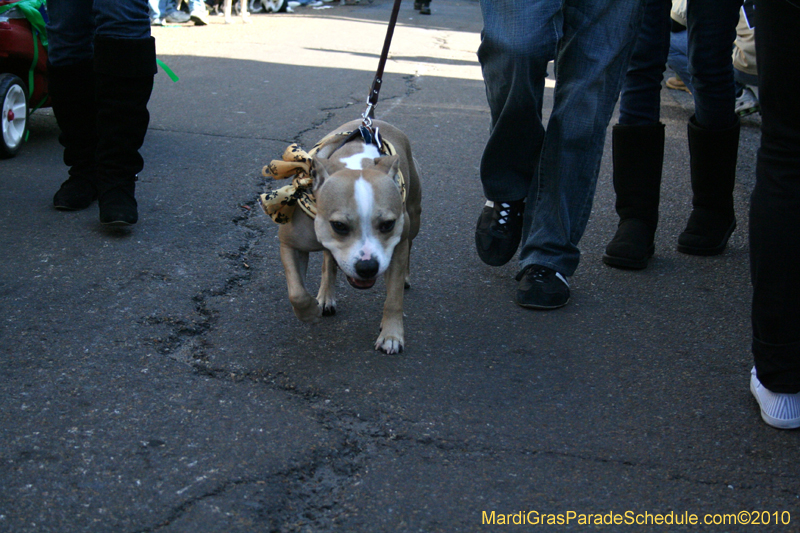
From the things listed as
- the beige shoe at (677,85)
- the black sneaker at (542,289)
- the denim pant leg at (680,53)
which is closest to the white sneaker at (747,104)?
the denim pant leg at (680,53)

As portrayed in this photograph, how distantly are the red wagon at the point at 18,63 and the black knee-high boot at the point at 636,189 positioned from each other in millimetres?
3108

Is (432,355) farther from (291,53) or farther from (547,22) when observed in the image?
(291,53)

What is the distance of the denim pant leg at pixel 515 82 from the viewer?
2.64m

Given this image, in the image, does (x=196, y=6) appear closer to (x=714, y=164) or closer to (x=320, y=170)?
(x=714, y=164)

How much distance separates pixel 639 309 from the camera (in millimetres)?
2912

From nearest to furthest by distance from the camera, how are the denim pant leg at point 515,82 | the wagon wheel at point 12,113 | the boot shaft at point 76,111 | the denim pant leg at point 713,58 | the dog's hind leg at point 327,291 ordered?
the denim pant leg at point 515,82, the dog's hind leg at point 327,291, the denim pant leg at point 713,58, the boot shaft at point 76,111, the wagon wheel at point 12,113

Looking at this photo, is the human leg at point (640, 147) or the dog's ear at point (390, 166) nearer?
the dog's ear at point (390, 166)

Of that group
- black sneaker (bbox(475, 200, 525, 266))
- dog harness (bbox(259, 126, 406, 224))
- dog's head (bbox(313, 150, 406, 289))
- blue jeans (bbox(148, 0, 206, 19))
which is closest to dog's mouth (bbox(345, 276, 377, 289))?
dog's head (bbox(313, 150, 406, 289))

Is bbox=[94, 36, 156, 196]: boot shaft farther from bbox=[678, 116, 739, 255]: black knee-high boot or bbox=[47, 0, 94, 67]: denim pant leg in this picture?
bbox=[678, 116, 739, 255]: black knee-high boot

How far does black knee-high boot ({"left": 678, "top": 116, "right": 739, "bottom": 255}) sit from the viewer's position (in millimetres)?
3357

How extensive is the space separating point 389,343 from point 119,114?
1.62 meters

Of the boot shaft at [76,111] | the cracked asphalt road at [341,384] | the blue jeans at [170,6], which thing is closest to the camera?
the cracked asphalt road at [341,384]

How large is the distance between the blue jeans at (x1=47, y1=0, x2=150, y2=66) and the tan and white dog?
43.3 inches

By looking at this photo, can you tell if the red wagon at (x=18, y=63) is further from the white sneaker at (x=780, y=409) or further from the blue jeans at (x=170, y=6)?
the blue jeans at (x=170, y=6)
